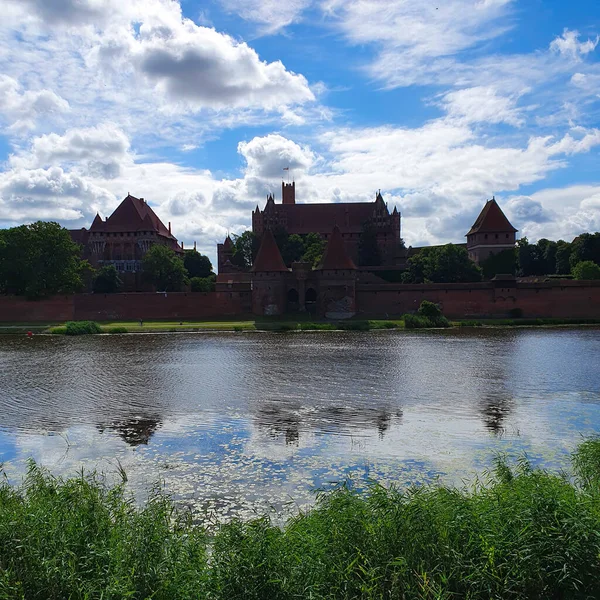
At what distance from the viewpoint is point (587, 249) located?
49.2m

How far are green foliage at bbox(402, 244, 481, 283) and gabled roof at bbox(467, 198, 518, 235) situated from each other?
4410 millimetres

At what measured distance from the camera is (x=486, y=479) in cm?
796

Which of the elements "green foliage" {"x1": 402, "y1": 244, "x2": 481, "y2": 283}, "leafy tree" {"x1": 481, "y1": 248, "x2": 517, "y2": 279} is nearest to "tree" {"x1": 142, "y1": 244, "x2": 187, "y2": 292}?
"green foliage" {"x1": 402, "y1": 244, "x2": 481, "y2": 283}

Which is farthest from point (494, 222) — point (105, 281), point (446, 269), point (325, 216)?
point (105, 281)

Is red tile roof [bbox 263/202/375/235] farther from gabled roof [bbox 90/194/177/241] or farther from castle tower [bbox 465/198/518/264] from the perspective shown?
castle tower [bbox 465/198/518/264]

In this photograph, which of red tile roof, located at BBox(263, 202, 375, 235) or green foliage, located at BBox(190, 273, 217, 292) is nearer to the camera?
green foliage, located at BBox(190, 273, 217, 292)

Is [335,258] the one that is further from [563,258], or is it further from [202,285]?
[563,258]

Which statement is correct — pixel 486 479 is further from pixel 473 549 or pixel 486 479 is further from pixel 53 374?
pixel 53 374

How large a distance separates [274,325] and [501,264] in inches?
814

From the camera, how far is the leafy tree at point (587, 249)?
49000 mm

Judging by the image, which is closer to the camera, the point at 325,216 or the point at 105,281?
the point at 105,281

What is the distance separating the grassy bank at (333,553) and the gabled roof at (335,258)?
32.8 metres

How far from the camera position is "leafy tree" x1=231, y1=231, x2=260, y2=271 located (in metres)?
56.2

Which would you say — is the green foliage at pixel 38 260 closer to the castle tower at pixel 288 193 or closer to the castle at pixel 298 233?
the castle at pixel 298 233
